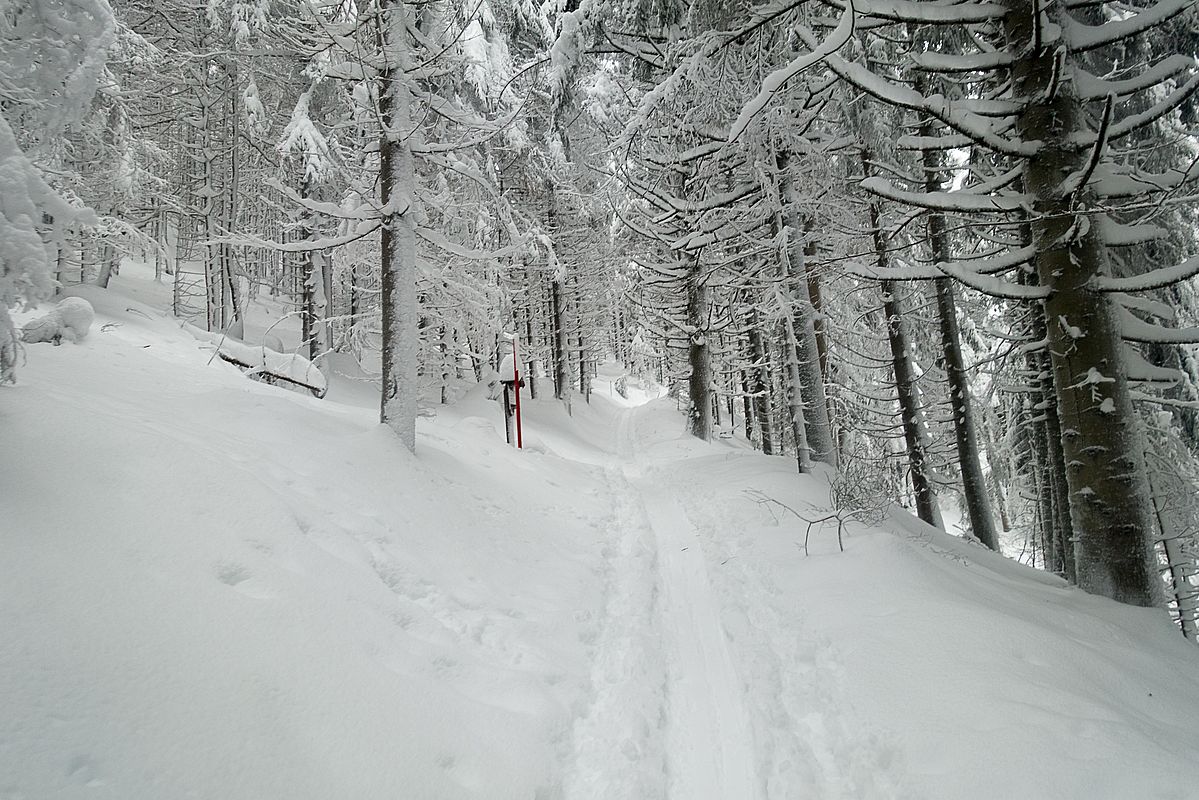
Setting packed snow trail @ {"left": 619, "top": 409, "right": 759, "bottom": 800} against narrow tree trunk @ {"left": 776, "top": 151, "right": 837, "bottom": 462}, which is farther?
narrow tree trunk @ {"left": 776, "top": 151, "right": 837, "bottom": 462}

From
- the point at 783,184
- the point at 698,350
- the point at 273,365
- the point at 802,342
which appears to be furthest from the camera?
the point at 698,350

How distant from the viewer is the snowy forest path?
2982 mm

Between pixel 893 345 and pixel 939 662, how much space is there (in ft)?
26.4

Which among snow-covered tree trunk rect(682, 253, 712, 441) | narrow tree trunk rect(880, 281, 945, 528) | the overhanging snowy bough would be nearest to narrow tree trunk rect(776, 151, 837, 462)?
narrow tree trunk rect(880, 281, 945, 528)

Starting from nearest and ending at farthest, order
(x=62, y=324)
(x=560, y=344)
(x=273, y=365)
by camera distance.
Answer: (x=62, y=324), (x=273, y=365), (x=560, y=344)

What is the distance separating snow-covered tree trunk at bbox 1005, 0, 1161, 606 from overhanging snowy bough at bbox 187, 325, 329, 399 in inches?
463

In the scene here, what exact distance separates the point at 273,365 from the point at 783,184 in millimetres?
11203

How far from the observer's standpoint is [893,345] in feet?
33.4

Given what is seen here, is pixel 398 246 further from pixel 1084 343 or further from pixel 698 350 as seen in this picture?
pixel 698 350

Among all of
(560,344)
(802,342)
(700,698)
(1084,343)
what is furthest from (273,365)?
(560,344)

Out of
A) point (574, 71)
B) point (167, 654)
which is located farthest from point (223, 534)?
point (574, 71)

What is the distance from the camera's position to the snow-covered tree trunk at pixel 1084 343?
3.64m

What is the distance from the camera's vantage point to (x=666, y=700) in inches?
147

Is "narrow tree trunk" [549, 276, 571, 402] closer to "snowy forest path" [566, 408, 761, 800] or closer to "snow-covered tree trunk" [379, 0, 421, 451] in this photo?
"snow-covered tree trunk" [379, 0, 421, 451]
